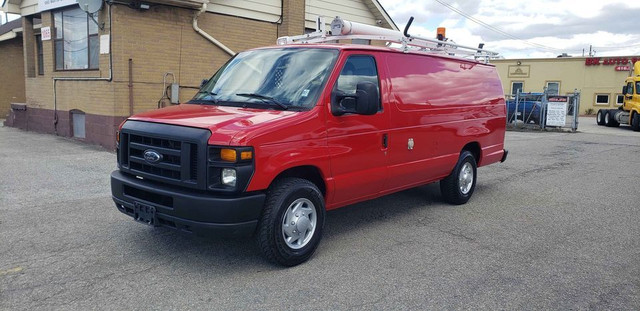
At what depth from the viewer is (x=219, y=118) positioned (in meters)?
4.40

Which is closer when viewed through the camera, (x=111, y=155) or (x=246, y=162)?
(x=246, y=162)

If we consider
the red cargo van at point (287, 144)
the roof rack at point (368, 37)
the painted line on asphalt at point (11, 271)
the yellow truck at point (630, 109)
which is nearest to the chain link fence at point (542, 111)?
the yellow truck at point (630, 109)

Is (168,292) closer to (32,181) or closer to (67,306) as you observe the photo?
(67,306)

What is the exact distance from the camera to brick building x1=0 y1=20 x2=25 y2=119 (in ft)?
57.9

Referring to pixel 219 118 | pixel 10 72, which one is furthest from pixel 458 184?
pixel 10 72

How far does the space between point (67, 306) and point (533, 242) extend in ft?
14.8

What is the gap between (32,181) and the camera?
25.8 feet

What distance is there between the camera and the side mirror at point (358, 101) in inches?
186

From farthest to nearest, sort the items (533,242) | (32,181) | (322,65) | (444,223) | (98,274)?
(32,181) → (444,223) → (533,242) → (322,65) → (98,274)

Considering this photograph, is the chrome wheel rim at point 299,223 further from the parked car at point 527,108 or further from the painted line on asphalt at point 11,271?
the parked car at point 527,108

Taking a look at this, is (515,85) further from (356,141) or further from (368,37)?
(356,141)

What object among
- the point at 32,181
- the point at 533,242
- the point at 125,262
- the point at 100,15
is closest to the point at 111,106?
the point at 100,15

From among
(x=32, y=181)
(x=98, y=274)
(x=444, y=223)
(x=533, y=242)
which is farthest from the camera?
(x=32, y=181)

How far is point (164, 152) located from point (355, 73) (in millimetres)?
2126
